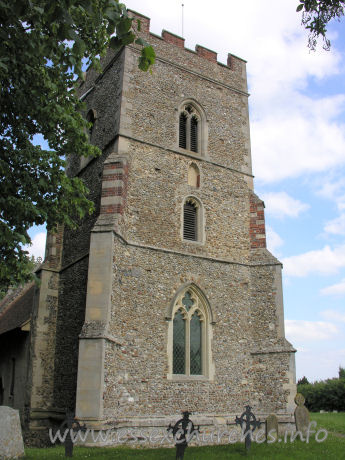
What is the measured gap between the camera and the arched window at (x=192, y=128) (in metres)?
16.1

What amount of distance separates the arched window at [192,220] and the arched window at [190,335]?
173cm

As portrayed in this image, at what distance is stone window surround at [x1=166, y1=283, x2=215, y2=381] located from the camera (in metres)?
13.0

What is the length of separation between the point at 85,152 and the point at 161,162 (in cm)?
491

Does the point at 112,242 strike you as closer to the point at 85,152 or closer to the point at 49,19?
the point at 85,152

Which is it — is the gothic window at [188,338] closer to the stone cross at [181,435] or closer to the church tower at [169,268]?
the church tower at [169,268]

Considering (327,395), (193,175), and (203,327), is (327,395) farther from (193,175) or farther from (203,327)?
(193,175)

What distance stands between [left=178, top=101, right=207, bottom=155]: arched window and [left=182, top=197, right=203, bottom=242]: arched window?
2.01 m

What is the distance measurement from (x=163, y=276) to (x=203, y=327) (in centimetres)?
201

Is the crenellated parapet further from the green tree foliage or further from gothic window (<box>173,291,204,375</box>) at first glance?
the green tree foliage

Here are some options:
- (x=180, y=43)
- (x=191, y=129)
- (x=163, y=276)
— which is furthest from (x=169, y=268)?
(x=180, y=43)

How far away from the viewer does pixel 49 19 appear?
552 centimetres

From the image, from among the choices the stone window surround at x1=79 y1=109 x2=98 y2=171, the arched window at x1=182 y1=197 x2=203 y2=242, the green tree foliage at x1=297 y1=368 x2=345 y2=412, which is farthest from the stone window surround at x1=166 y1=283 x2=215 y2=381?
the green tree foliage at x1=297 y1=368 x2=345 y2=412

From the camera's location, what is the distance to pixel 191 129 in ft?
54.0

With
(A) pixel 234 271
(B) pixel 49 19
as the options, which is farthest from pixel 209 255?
(B) pixel 49 19
